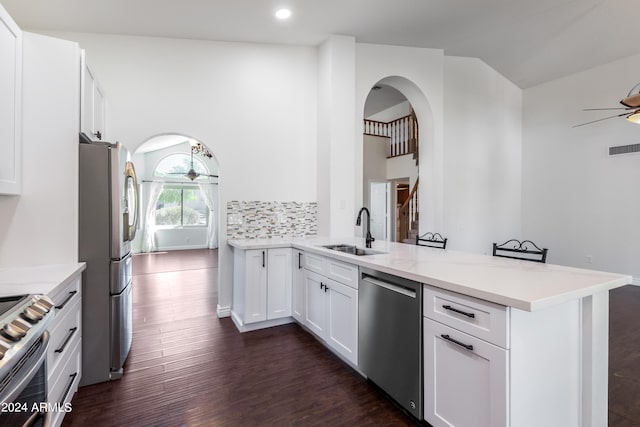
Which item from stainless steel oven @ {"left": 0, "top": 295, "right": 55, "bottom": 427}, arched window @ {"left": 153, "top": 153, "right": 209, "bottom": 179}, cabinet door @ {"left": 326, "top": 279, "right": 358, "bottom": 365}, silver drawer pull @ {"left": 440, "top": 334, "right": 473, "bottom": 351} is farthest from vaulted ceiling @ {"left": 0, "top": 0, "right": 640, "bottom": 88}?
arched window @ {"left": 153, "top": 153, "right": 209, "bottom": 179}

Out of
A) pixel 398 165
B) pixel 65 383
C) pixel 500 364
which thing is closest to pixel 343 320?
pixel 500 364

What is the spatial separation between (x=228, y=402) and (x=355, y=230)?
9.20ft

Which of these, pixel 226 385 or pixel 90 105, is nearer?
pixel 226 385

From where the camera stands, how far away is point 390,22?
3.83 m

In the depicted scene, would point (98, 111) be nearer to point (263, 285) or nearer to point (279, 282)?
point (263, 285)

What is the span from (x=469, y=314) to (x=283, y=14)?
350 centimetres

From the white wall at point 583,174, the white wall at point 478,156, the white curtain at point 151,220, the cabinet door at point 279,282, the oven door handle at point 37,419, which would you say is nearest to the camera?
the oven door handle at point 37,419

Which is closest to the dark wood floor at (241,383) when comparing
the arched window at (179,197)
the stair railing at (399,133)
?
the stair railing at (399,133)

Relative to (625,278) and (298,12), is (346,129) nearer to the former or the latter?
(298,12)

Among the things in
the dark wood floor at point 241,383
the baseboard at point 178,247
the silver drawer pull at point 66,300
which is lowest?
the dark wood floor at point 241,383

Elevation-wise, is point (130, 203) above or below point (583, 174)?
below

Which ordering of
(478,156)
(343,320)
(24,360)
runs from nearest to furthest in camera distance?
(24,360)
(343,320)
(478,156)

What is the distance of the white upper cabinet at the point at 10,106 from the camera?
1.88 m

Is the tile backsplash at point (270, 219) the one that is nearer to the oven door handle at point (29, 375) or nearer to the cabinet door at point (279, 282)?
the cabinet door at point (279, 282)
